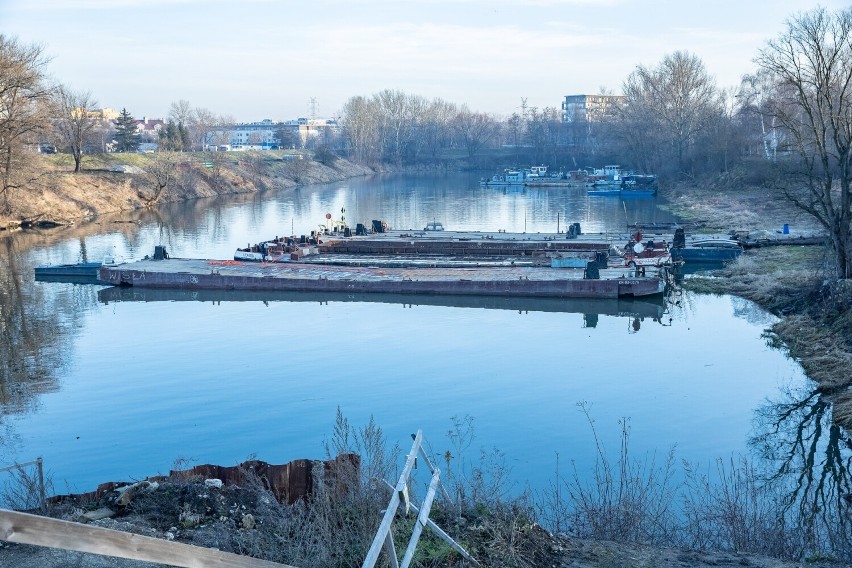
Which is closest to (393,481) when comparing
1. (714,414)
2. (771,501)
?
(771,501)

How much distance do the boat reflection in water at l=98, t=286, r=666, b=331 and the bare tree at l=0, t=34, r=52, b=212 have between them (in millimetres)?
24516

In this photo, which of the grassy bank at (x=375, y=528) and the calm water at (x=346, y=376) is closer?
the grassy bank at (x=375, y=528)

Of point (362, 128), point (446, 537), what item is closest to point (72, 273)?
point (446, 537)

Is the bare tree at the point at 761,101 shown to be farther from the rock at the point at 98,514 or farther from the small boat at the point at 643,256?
the rock at the point at 98,514

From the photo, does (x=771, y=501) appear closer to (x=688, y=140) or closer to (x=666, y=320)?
(x=666, y=320)

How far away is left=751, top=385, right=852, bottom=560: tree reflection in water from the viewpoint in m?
11.9

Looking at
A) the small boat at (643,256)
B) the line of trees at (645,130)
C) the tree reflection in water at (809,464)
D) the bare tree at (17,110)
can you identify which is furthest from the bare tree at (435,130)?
the tree reflection in water at (809,464)

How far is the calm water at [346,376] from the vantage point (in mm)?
16781

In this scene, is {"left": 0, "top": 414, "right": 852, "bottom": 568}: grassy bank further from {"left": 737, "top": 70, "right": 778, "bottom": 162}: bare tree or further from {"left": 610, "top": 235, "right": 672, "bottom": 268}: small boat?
{"left": 737, "top": 70, "right": 778, "bottom": 162}: bare tree

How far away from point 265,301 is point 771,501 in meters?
23.6

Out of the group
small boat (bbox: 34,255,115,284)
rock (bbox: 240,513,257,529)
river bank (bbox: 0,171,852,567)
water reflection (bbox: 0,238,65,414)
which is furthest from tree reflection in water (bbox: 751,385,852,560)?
small boat (bbox: 34,255,115,284)

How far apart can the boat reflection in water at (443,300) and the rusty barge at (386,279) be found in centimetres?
22

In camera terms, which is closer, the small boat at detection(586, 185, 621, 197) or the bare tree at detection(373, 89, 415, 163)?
the small boat at detection(586, 185, 621, 197)

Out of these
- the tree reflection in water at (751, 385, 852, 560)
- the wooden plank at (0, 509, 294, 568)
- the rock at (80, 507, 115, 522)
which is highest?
the wooden plank at (0, 509, 294, 568)
